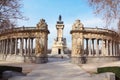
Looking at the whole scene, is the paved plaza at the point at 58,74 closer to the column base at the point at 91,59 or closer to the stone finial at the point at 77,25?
the column base at the point at 91,59

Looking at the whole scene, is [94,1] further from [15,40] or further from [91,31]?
[15,40]

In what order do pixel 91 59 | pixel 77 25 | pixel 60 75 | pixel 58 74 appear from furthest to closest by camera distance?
pixel 91 59 → pixel 77 25 → pixel 58 74 → pixel 60 75

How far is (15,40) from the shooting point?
57.4m

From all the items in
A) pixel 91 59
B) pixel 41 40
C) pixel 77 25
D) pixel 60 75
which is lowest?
pixel 60 75

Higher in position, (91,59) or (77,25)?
(77,25)

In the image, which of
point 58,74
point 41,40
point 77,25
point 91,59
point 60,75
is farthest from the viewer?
point 91,59

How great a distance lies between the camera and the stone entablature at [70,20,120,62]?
5038cm

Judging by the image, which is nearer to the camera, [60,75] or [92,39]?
[60,75]

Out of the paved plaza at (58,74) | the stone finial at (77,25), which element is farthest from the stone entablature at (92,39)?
the paved plaza at (58,74)

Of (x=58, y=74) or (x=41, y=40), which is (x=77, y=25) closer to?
(x=41, y=40)

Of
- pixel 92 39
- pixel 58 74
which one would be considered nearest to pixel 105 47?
pixel 92 39

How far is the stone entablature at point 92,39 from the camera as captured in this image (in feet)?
165

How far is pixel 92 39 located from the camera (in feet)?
181

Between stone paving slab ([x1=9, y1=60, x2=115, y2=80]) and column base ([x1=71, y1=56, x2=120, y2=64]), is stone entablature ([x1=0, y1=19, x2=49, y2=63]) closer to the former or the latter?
column base ([x1=71, y1=56, x2=120, y2=64])
